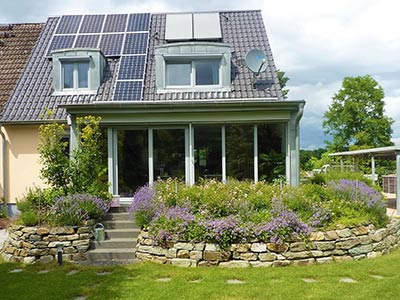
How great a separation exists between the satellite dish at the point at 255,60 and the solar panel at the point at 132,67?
4.28 meters

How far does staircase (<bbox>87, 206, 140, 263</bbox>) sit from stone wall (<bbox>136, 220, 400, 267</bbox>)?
532mm

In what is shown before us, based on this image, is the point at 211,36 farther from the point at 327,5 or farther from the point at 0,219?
the point at 0,219

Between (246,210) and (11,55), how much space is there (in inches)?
584

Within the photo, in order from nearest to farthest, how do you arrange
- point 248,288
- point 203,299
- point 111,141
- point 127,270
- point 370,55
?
1. point 203,299
2. point 248,288
3. point 127,270
4. point 111,141
5. point 370,55

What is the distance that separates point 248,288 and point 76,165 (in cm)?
605

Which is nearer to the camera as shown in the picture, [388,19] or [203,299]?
[203,299]

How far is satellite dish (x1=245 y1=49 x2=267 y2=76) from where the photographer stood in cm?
1432

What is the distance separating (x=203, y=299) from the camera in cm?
625

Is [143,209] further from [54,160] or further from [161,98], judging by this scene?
[161,98]

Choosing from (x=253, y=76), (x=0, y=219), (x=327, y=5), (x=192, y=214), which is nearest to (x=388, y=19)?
(x=327, y=5)

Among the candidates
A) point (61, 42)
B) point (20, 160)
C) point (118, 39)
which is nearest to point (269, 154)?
point (118, 39)

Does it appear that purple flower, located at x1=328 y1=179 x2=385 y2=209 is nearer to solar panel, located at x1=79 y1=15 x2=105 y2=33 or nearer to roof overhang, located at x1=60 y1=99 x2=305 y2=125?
roof overhang, located at x1=60 y1=99 x2=305 y2=125

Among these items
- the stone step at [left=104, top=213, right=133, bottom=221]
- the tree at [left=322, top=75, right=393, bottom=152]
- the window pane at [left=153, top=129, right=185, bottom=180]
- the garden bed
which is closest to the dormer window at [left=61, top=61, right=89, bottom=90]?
the window pane at [left=153, top=129, right=185, bottom=180]

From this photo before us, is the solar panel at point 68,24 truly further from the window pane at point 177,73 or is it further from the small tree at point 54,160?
the small tree at point 54,160
